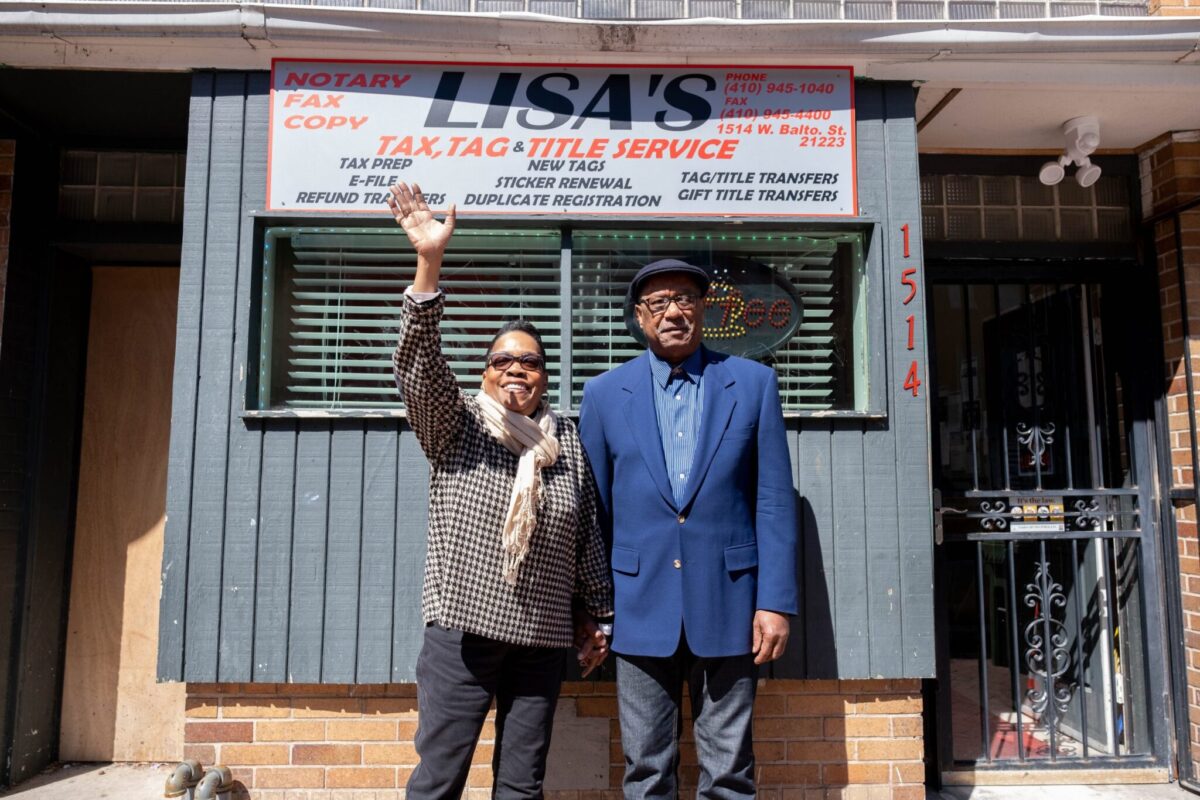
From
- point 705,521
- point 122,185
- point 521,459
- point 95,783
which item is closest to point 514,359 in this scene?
point 521,459

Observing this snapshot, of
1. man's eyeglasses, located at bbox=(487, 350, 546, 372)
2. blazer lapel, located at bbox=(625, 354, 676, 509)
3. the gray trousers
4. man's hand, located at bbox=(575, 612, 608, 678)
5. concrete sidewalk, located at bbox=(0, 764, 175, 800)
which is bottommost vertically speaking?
concrete sidewalk, located at bbox=(0, 764, 175, 800)

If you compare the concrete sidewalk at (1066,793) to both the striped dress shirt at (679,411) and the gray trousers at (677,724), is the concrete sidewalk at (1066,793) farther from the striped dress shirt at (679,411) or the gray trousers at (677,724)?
the striped dress shirt at (679,411)

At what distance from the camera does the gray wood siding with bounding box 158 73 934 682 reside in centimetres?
327

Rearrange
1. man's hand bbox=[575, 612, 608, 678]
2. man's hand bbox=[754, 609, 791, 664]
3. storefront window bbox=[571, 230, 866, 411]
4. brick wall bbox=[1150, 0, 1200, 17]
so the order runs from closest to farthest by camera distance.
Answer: man's hand bbox=[754, 609, 791, 664], man's hand bbox=[575, 612, 608, 678], storefront window bbox=[571, 230, 866, 411], brick wall bbox=[1150, 0, 1200, 17]

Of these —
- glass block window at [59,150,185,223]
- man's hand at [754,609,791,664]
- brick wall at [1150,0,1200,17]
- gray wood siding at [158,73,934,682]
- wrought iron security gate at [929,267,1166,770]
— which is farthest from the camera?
glass block window at [59,150,185,223]

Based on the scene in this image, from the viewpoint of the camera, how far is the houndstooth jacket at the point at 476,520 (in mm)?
2396

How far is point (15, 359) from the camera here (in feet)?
12.8

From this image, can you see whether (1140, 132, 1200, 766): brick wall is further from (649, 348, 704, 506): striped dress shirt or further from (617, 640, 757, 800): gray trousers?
(649, 348, 704, 506): striped dress shirt

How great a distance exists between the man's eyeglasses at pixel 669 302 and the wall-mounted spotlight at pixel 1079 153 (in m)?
2.38

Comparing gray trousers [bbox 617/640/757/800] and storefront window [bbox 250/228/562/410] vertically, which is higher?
storefront window [bbox 250/228/562/410]

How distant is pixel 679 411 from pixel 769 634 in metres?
0.78

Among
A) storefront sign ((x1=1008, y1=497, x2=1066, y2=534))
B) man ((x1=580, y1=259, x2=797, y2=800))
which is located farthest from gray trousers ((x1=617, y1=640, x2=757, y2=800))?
storefront sign ((x1=1008, y1=497, x2=1066, y2=534))

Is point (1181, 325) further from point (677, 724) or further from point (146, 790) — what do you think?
point (146, 790)

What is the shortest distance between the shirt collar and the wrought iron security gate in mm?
1847
